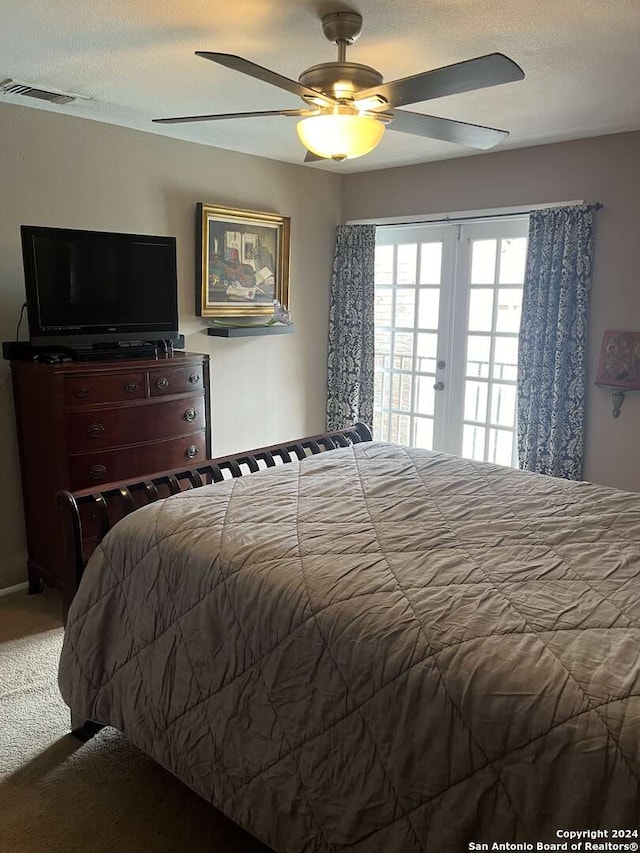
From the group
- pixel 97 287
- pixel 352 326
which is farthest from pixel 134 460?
pixel 352 326

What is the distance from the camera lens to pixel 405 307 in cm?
480

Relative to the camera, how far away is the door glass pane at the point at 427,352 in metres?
4.68

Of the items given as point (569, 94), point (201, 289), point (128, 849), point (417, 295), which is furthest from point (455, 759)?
point (417, 295)

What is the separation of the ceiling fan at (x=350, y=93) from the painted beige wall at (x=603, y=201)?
1762mm

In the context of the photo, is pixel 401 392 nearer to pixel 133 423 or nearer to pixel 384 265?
pixel 384 265

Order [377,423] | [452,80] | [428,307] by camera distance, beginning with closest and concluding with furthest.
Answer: [452,80] < [428,307] < [377,423]

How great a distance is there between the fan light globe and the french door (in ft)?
7.36

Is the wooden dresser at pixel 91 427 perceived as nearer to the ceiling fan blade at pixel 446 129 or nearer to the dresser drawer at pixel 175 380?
the dresser drawer at pixel 175 380

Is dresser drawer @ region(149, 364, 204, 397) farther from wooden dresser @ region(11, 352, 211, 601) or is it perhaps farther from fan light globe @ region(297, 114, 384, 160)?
fan light globe @ region(297, 114, 384, 160)

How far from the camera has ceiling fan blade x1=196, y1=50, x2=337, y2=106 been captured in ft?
5.76

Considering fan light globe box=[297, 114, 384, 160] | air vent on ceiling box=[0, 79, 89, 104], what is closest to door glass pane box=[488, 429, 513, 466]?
fan light globe box=[297, 114, 384, 160]

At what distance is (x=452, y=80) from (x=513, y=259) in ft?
8.09

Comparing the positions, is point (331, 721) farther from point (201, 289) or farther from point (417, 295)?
point (417, 295)

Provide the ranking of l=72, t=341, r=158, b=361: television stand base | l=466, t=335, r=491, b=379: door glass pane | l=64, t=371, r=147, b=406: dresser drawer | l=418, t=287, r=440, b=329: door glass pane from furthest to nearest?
l=418, t=287, r=440, b=329: door glass pane, l=466, t=335, r=491, b=379: door glass pane, l=72, t=341, r=158, b=361: television stand base, l=64, t=371, r=147, b=406: dresser drawer
